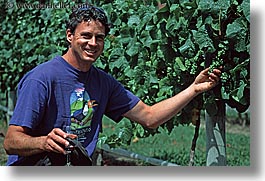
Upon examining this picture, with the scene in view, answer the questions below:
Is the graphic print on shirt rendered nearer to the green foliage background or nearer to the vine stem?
the green foliage background

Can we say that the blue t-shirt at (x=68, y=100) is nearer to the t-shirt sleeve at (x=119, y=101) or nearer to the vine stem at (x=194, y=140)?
the t-shirt sleeve at (x=119, y=101)

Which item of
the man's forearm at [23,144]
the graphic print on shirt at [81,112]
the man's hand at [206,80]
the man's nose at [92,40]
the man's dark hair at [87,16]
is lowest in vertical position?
the man's forearm at [23,144]

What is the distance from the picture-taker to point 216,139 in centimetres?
249

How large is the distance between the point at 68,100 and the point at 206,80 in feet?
1.55

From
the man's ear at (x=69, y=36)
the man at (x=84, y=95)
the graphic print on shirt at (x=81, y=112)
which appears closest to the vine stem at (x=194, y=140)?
the man at (x=84, y=95)

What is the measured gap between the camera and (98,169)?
96.4 inches

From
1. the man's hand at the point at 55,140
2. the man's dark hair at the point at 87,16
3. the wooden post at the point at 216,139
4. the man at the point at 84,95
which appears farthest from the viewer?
the wooden post at the point at 216,139

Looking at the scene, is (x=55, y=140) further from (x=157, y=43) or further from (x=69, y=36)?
(x=157, y=43)

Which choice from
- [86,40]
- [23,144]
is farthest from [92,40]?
[23,144]

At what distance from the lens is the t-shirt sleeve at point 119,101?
2.34 meters

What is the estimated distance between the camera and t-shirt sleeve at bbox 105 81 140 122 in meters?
2.34

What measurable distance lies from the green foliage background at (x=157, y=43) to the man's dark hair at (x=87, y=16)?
0.24 ft

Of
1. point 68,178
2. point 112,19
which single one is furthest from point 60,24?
point 68,178

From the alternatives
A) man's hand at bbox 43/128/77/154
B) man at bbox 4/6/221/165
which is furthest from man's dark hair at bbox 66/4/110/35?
man's hand at bbox 43/128/77/154
